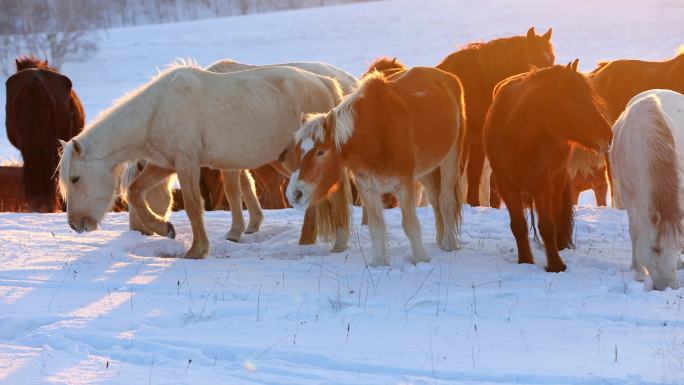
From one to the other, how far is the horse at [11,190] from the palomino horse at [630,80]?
8.04 meters

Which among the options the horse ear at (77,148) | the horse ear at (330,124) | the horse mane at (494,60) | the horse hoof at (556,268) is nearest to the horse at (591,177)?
the horse mane at (494,60)

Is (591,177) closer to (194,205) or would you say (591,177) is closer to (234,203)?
(234,203)

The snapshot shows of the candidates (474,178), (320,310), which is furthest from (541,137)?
(474,178)

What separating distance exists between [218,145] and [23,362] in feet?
11.9

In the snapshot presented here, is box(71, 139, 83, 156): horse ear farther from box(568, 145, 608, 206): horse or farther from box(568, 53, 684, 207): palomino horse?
box(568, 53, 684, 207): palomino horse

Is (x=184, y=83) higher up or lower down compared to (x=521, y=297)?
higher up

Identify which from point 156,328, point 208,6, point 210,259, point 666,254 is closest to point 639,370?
point 666,254

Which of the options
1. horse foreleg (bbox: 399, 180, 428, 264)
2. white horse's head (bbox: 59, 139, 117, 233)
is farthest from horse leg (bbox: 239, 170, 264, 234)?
horse foreleg (bbox: 399, 180, 428, 264)

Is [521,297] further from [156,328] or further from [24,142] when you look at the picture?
[24,142]

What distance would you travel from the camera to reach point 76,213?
802cm

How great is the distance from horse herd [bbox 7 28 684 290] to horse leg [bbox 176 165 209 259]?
1cm

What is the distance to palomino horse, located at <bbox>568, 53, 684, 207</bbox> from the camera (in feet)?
32.6

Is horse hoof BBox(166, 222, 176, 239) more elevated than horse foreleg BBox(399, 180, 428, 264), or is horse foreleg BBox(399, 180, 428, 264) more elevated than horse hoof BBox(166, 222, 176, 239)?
horse foreleg BBox(399, 180, 428, 264)

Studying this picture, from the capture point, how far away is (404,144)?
280 inches
